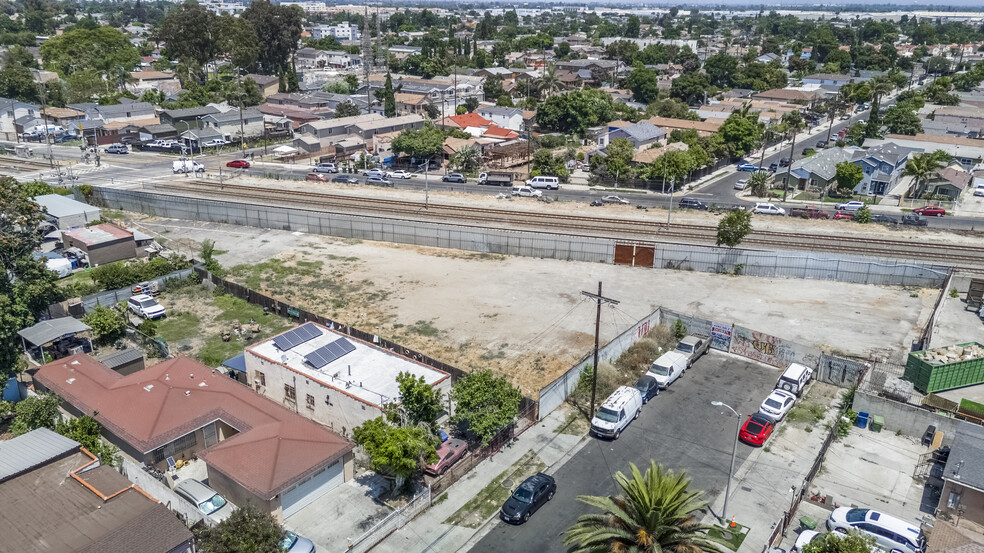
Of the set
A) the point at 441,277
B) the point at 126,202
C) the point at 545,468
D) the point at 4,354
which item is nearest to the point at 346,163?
the point at 126,202

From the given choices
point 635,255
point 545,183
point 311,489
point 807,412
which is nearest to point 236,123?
point 545,183

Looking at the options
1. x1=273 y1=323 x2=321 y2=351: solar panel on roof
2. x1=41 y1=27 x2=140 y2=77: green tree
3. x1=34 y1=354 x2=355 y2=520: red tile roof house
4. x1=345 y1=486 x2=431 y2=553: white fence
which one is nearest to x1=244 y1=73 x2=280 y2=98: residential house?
x1=41 y1=27 x2=140 y2=77: green tree

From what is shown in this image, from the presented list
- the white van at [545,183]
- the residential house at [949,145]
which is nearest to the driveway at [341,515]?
the white van at [545,183]

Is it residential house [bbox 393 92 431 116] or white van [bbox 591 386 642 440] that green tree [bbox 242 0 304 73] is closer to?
residential house [bbox 393 92 431 116]

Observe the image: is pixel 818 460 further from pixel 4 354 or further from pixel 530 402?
pixel 4 354

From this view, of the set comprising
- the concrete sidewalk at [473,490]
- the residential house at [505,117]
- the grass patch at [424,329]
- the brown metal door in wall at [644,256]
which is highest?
the residential house at [505,117]

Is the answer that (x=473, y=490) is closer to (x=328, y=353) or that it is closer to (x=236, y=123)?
(x=328, y=353)

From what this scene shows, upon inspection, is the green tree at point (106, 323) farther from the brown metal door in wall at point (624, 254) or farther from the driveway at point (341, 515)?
the brown metal door in wall at point (624, 254)
